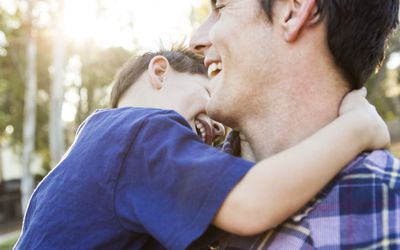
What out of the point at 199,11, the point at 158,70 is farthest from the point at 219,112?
the point at 199,11

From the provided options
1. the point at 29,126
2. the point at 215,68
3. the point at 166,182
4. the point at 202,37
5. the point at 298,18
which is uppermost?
the point at 298,18

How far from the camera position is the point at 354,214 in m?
1.43

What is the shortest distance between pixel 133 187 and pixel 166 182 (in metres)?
0.14

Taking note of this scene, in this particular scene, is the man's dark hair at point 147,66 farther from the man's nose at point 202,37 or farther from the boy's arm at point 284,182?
the boy's arm at point 284,182

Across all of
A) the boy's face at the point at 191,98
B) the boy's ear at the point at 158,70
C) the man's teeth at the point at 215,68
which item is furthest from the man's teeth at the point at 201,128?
the man's teeth at the point at 215,68

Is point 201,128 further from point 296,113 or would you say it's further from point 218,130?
point 296,113

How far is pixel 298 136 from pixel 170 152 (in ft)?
1.49

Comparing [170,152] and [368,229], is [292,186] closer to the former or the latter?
[368,229]

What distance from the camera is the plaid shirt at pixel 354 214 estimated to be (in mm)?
1394

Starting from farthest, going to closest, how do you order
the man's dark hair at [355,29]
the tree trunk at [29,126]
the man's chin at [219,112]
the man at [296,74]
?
the tree trunk at [29,126]
the man's chin at [219,112]
the man's dark hair at [355,29]
the man at [296,74]

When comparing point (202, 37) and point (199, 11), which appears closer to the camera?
point (202, 37)

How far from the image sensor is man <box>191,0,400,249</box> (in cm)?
150

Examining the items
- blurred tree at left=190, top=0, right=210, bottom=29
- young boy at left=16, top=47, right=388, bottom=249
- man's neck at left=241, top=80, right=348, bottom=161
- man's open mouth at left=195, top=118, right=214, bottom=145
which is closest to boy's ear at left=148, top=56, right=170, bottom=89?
man's open mouth at left=195, top=118, right=214, bottom=145

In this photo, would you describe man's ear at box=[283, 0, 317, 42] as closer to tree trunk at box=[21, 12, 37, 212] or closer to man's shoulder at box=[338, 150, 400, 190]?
man's shoulder at box=[338, 150, 400, 190]
